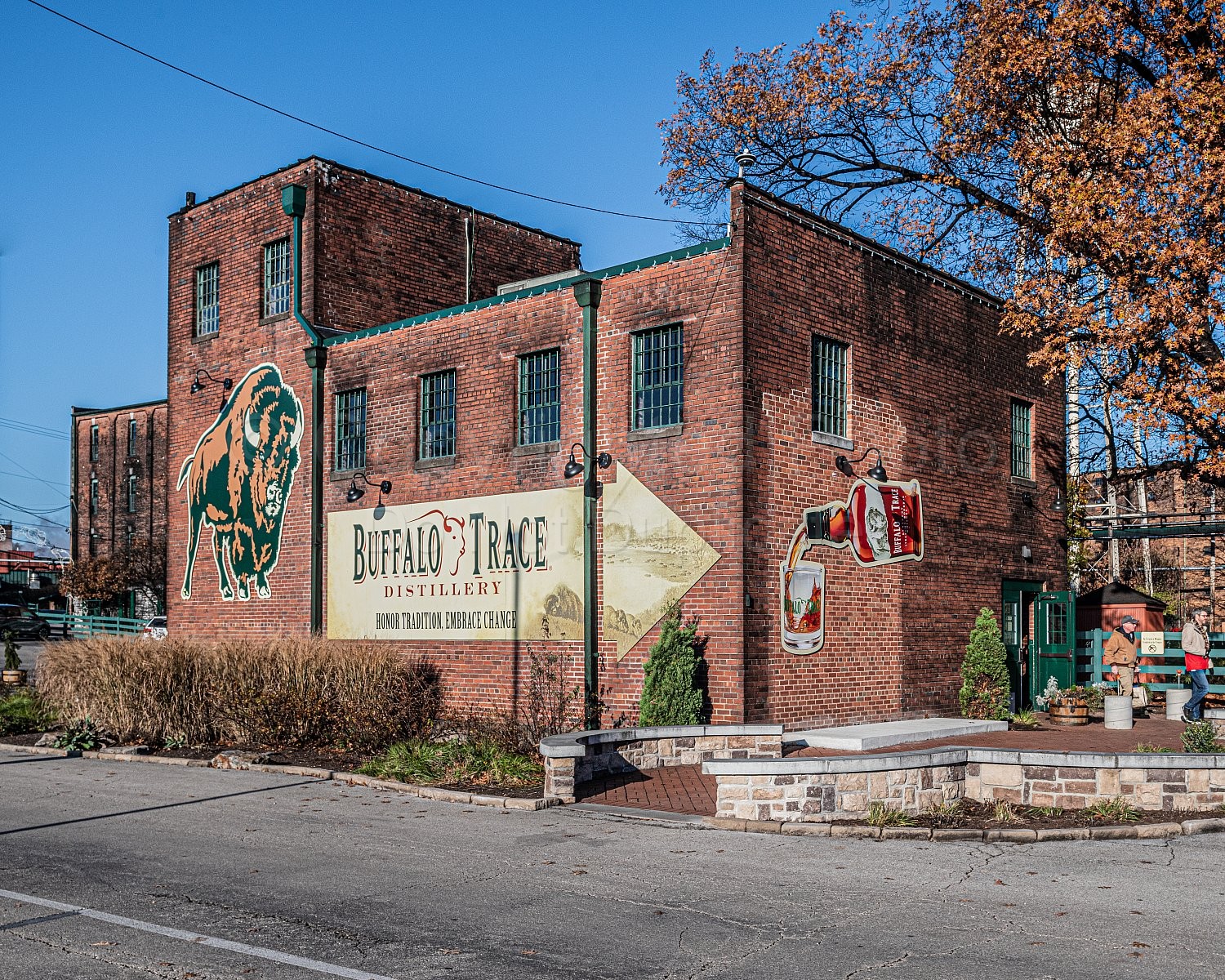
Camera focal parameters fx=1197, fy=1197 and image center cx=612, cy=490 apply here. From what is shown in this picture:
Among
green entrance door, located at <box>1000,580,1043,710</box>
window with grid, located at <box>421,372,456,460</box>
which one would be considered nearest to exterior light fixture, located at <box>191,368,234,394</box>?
window with grid, located at <box>421,372,456,460</box>

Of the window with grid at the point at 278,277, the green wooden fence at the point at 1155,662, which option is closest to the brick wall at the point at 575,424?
the window with grid at the point at 278,277

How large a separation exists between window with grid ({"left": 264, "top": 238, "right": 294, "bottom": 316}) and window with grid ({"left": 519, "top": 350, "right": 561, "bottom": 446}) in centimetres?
636

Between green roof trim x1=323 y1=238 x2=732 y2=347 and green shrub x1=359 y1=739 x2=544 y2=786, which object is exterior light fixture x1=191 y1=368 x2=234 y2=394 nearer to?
green roof trim x1=323 y1=238 x2=732 y2=347

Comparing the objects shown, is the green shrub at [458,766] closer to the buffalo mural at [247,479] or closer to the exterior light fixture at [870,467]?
the exterior light fixture at [870,467]

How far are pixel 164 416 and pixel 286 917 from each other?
5246 cm

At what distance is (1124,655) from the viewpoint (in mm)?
23438

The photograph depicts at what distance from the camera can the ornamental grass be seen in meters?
16.8

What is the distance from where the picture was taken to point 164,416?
185 feet

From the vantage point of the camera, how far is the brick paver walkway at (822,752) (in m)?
12.6

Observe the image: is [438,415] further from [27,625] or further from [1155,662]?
[27,625]

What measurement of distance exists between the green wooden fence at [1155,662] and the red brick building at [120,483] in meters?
39.5

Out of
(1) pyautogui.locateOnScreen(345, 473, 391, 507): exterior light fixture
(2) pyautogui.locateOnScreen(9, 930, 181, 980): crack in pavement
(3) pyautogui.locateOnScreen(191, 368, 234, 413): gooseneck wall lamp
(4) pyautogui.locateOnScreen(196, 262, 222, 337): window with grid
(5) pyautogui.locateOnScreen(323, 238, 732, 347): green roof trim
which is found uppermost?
(4) pyautogui.locateOnScreen(196, 262, 222, 337): window with grid

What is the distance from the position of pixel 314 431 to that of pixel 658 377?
7.82 metres

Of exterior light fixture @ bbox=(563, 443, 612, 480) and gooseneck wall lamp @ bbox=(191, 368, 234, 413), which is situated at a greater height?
gooseneck wall lamp @ bbox=(191, 368, 234, 413)
